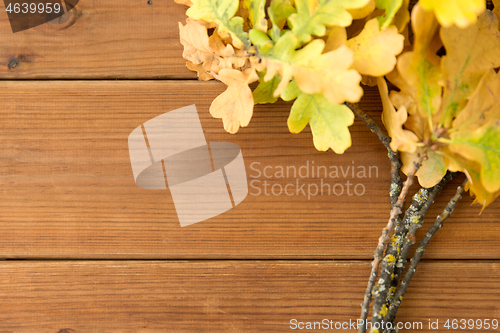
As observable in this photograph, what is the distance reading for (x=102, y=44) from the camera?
1.48ft

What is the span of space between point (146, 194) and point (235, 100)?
185 millimetres

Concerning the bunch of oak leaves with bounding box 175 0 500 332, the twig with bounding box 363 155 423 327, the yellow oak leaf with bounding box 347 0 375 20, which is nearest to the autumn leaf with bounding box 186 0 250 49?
the bunch of oak leaves with bounding box 175 0 500 332

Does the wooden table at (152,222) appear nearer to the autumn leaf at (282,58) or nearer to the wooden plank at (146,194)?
the wooden plank at (146,194)

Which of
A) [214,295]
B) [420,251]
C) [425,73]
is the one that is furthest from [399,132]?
[214,295]

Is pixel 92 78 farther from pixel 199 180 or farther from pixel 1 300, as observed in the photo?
pixel 1 300

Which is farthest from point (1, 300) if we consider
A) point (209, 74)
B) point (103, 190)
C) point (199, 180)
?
point (209, 74)

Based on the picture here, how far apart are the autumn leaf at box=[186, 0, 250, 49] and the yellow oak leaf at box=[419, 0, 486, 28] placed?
0.18 metres

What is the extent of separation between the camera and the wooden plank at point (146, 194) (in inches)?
17.1

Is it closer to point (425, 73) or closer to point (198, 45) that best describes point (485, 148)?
point (425, 73)

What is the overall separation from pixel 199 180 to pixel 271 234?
0.12 m

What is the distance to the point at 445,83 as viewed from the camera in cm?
32

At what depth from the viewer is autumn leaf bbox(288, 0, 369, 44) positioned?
30cm

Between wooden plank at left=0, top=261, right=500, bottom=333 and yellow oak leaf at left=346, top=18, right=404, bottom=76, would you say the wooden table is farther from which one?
yellow oak leaf at left=346, top=18, right=404, bottom=76

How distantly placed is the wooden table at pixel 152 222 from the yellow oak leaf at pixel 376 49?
0.43 ft
